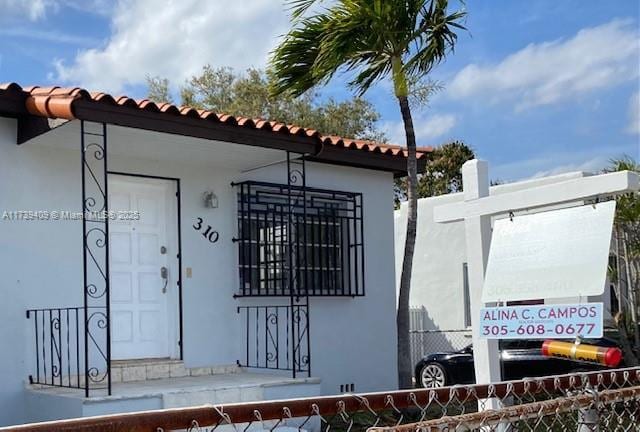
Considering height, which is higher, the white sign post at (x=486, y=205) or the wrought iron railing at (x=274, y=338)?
the white sign post at (x=486, y=205)

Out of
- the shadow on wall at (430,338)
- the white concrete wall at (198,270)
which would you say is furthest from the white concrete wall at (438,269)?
the white concrete wall at (198,270)

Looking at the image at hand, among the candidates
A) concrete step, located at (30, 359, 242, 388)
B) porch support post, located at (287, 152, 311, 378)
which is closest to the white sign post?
concrete step, located at (30, 359, 242, 388)

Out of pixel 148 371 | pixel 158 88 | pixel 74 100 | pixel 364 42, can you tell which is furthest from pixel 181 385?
pixel 158 88

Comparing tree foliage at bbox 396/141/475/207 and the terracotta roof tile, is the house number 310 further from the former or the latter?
tree foliage at bbox 396/141/475/207

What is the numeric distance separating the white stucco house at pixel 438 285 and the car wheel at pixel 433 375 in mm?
2626

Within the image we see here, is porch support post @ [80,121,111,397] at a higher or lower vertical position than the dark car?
higher

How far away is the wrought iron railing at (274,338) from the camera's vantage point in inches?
349

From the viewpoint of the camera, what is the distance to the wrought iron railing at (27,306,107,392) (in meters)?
7.15

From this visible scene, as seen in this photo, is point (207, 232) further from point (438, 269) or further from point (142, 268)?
point (438, 269)

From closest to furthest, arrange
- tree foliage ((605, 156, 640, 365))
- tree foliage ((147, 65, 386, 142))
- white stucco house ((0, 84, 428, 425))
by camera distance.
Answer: white stucco house ((0, 84, 428, 425)), tree foliage ((605, 156, 640, 365)), tree foliage ((147, 65, 386, 142))

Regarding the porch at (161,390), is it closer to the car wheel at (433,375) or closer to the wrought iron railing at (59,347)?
the wrought iron railing at (59,347)

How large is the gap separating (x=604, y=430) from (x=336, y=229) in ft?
23.0

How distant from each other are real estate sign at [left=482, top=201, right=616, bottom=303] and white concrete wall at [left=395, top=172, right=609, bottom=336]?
37.7 feet

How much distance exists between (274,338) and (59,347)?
8.83 ft
